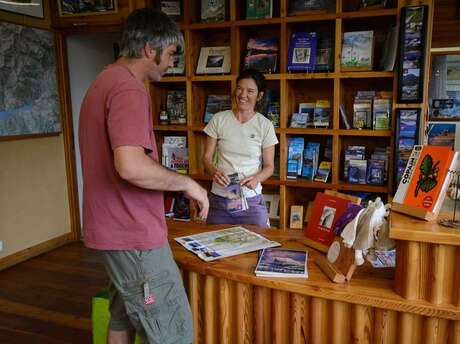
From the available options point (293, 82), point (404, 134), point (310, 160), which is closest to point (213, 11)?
point (293, 82)

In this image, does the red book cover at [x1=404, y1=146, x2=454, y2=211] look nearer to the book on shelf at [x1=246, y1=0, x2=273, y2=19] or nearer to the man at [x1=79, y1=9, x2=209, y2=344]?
the man at [x1=79, y1=9, x2=209, y2=344]

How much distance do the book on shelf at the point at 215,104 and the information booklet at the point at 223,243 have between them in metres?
1.91

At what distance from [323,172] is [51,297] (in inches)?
91.1

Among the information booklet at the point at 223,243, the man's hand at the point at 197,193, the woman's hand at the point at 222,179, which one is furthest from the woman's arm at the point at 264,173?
the man's hand at the point at 197,193

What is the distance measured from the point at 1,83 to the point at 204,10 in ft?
5.93

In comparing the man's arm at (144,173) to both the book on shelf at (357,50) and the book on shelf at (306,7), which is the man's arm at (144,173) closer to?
the book on shelf at (357,50)

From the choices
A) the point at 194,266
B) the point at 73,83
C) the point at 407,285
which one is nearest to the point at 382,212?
the point at 407,285

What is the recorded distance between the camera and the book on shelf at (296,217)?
3694mm

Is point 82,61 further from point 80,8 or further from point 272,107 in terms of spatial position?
point 272,107

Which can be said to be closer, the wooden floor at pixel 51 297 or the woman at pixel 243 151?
the woman at pixel 243 151

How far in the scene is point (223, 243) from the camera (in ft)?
6.48

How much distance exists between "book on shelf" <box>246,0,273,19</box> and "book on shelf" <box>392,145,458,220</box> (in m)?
2.26

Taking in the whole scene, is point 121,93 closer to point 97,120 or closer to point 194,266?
point 97,120

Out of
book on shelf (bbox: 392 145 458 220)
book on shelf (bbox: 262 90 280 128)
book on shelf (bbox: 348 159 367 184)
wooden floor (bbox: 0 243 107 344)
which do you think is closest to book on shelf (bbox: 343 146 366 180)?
book on shelf (bbox: 348 159 367 184)
